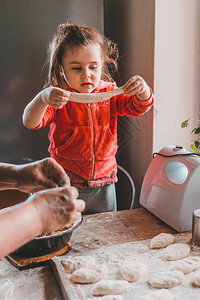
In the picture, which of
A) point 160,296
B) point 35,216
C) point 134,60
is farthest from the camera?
point 134,60

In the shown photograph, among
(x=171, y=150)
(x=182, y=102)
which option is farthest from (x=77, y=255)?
(x=182, y=102)

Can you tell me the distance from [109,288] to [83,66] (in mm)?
847

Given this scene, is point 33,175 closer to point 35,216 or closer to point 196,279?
point 35,216

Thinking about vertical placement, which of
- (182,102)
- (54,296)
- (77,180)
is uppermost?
(182,102)

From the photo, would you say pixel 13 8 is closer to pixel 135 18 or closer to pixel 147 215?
pixel 135 18

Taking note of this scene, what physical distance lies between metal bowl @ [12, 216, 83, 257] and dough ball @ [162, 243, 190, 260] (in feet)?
0.99

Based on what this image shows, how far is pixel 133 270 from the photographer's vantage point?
2.50ft

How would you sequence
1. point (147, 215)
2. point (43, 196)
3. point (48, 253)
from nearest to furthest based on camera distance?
point (43, 196), point (48, 253), point (147, 215)

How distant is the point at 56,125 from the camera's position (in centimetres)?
132

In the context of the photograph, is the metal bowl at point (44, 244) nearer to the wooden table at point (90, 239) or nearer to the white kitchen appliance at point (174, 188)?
the wooden table at point (90, 239)

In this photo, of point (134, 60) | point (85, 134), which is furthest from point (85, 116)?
point (134, 60)

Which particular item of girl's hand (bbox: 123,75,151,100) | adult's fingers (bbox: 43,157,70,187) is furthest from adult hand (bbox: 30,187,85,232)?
girl's hand (bbox: 123,75,151,100)

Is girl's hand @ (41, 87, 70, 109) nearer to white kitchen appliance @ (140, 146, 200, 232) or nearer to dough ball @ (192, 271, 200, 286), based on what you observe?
white kitchen appliance @ (140, 146, 200, 232)

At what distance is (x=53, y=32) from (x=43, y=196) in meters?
1.33
